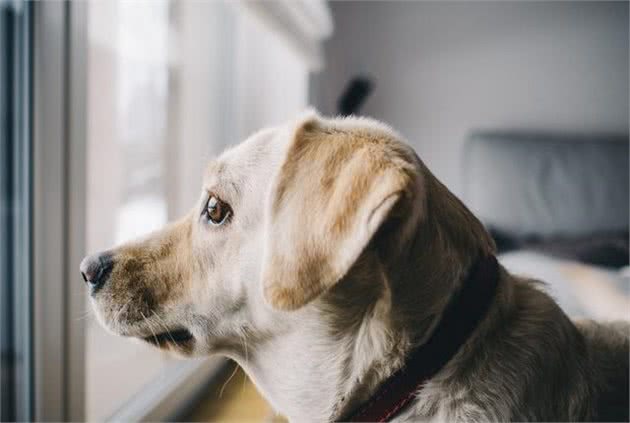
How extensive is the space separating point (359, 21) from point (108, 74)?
198 centimetres

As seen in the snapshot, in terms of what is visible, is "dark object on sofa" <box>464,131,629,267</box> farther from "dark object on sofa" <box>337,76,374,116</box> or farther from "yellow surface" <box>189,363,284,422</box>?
"yellow surface" <box>189,363,284,422</box>

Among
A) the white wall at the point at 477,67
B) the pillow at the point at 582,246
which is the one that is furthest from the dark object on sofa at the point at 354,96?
the pillow at the point at 582,246

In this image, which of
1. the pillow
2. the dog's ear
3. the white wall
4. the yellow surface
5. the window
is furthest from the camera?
the white wall

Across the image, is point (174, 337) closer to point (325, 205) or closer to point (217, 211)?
point (217, 211)

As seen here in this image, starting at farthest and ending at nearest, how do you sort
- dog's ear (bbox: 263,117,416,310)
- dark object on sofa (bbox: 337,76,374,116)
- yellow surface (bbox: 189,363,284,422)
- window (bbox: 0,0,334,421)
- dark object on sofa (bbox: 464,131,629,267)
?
dark object on sofa (bbox: 337,76,374,116) < dark object on sofa (bbox: 464,131,629,267) < yellow surface (bbox: 189,363,284,422) < window (bbox: 0,0,334,421) < dog's ear (bbox: 263,117,416,310)

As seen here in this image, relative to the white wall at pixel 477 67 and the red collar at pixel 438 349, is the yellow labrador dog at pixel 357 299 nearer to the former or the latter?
the red collar at pixel 438 349

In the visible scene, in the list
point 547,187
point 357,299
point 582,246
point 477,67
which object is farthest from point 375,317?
point 477,67

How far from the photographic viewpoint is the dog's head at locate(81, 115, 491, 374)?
0.61m

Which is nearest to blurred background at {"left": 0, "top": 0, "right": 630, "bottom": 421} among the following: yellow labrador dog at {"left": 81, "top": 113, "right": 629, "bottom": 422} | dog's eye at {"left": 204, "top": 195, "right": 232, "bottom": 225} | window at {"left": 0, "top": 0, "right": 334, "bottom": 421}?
window at {"left": 0, "top": 0, "right": 334, "bottom": 421}

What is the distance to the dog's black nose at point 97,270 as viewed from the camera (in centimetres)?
84

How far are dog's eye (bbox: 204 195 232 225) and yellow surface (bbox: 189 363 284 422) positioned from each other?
39.4 inches

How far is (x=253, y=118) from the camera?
8.68ft

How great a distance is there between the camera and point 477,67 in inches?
130

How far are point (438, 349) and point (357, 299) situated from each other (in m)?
0.13
